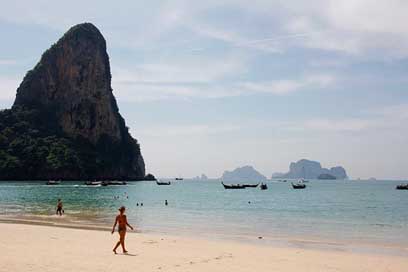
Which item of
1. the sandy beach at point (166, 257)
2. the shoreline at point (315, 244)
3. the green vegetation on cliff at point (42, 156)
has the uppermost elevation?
the green vegetation on cliff at point (42, 156)

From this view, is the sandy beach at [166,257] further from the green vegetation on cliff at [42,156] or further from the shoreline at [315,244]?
the green vegetation on cliff at [42,156]

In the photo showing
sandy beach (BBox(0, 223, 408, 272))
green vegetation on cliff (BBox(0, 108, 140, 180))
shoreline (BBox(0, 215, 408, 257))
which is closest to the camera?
sandy beach (BBox(0, 223, 408, 272))

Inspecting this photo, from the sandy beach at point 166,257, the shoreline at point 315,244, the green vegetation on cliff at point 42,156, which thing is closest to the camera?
the sandy beach at point 166,257

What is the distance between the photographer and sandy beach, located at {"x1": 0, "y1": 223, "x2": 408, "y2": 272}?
15.7m

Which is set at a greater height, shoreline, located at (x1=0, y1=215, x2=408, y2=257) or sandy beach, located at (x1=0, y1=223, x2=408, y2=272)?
sandy beach, located at (x1=0, y1=223, x2=408, y2=272)

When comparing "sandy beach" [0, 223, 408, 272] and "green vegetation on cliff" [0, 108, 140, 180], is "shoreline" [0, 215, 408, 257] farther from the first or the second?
"green vegetation on cliff" [0, 108, 140, 180]

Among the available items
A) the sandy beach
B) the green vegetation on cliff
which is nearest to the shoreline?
the sandy beach

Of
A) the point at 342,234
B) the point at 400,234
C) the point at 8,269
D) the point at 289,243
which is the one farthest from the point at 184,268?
the point at 400,234

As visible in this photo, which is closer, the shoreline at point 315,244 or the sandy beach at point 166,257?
the sandy beach at point 166,257

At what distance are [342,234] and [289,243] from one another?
310 inches

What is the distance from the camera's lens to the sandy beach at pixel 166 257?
1566cm

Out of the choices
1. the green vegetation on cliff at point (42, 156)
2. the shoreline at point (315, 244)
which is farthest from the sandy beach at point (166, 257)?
the green vegetation on cliff at point (42, 156)

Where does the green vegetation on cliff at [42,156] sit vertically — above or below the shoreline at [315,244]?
above

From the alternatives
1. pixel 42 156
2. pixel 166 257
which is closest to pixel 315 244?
pixel 166 257
